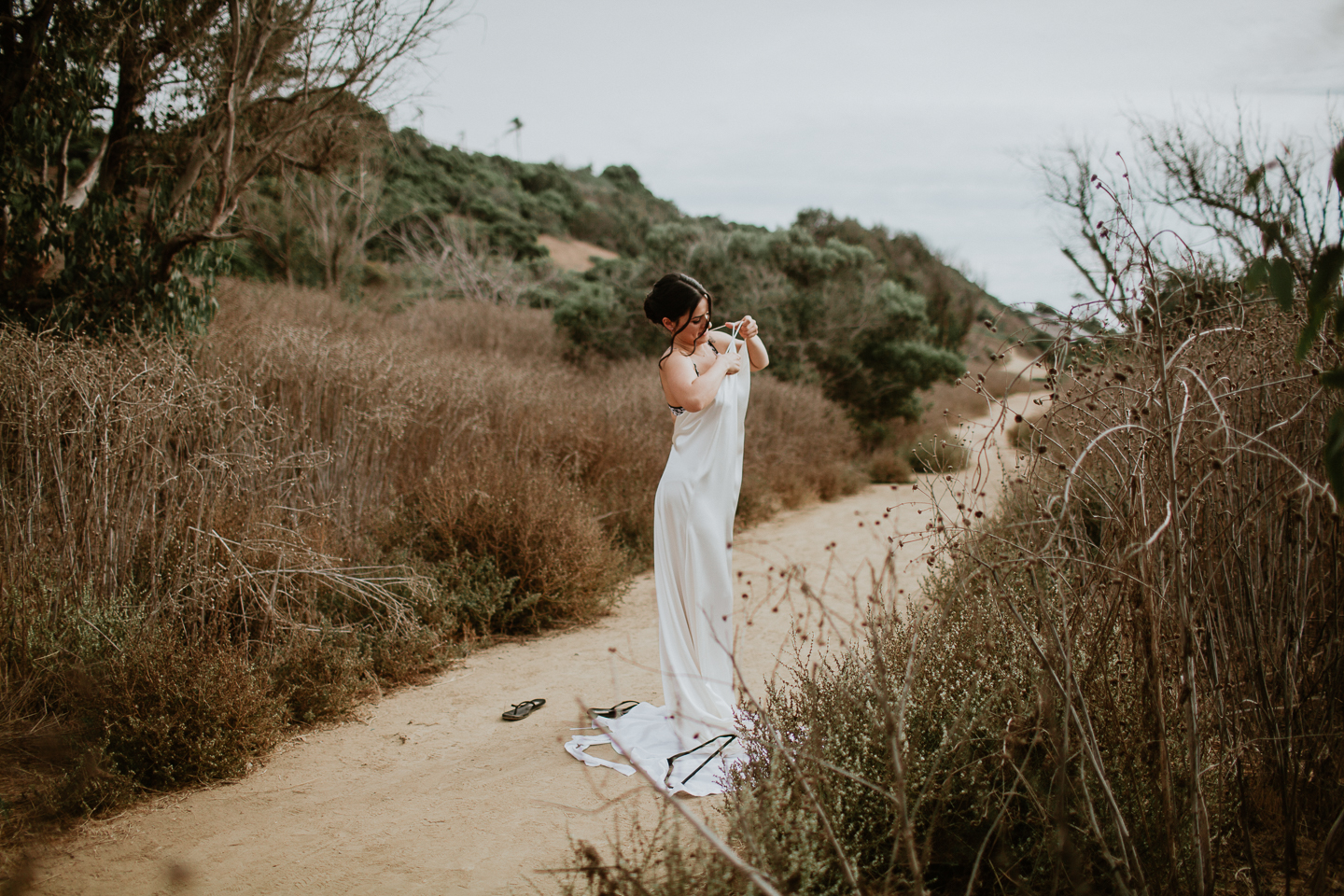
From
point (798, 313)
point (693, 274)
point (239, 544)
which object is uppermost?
point (693, 274)

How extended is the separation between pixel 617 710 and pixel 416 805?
1.19 meters

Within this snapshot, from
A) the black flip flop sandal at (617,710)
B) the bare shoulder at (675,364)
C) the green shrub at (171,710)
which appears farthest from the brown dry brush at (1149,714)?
the green shrub at (171,710)

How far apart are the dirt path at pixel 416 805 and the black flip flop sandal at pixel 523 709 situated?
5cm

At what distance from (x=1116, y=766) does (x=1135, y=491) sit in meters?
0.86

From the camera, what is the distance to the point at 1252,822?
8.88 feet

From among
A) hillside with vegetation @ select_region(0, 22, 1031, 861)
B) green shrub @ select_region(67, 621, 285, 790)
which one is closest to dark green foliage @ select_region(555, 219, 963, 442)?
hillside with vegetation @ select_region(0, 22, 1031, 861)

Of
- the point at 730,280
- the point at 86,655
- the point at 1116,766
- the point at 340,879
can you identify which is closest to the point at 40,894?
the point at 340,879

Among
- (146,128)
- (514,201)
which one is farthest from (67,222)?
(514,201)

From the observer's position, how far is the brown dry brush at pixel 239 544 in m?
3.62

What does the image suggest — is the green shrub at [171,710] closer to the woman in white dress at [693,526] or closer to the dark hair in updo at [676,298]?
the woman in white dress at [693,526]

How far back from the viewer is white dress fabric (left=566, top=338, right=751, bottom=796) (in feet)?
12.7

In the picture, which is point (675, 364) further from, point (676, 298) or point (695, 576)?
point (695, 576)

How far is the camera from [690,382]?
3.78 meters

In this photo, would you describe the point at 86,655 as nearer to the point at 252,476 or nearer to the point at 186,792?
the point at 186,792
